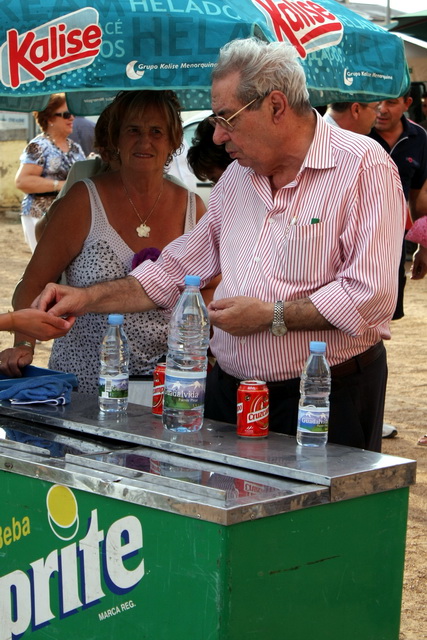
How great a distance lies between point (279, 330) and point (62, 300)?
34.6 inches

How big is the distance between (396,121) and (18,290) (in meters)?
3.57

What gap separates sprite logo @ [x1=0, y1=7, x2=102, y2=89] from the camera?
3242 mm

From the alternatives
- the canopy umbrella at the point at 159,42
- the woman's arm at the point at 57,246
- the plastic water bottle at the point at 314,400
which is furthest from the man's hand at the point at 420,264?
the plastic water bottle at the point at 314,400

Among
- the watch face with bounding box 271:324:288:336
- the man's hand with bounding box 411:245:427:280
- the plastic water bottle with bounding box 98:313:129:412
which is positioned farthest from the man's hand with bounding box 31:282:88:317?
the man's hand with bounding box 411:245:427:280

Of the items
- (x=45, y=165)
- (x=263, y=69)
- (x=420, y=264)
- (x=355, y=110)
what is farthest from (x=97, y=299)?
(x=45, y=165)

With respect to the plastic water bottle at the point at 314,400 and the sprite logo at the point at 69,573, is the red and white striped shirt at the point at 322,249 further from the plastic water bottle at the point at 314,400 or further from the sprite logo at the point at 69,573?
the sprite logo at the point at 69,573

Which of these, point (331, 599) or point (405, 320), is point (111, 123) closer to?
point (331, 599)

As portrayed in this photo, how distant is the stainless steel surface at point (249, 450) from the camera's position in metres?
2.72

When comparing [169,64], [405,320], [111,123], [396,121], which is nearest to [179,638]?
[169,64]

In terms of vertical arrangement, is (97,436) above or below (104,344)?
below

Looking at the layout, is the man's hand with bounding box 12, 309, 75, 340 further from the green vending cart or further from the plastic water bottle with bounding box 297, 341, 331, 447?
the plastic water bottle with bounding box 297, 341, 331, 447

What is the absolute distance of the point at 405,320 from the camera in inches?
450

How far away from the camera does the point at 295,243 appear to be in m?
3.19

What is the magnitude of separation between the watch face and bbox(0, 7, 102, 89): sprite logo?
3.65 ft
